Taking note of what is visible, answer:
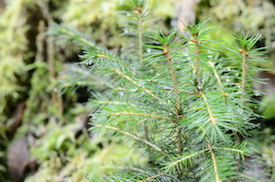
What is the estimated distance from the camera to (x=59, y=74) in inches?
55.3

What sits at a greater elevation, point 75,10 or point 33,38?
point 75,10

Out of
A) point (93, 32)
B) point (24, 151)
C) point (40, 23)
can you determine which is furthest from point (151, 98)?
point (40, 23)

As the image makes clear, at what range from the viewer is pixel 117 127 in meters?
0.54

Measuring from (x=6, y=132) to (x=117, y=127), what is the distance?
126cm

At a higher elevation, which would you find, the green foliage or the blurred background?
the green foliage

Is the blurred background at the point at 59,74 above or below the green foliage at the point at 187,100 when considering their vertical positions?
below

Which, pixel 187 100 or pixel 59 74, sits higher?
pixel 187 100

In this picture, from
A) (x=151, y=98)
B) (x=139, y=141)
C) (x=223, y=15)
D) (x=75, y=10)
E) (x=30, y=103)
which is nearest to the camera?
(x=151, y=98)

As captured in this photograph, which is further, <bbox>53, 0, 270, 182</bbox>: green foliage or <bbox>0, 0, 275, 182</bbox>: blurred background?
<bbox>0, 0, 275, 182</bbox>: blurred background

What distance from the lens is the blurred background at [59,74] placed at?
3.58ft

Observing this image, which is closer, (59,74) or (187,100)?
(187,100)

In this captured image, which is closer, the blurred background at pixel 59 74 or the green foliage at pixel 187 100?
the green foliage at pixel 187 100

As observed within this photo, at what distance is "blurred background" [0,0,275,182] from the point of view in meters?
1.09

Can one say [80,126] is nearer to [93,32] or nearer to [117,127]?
[93,32]
